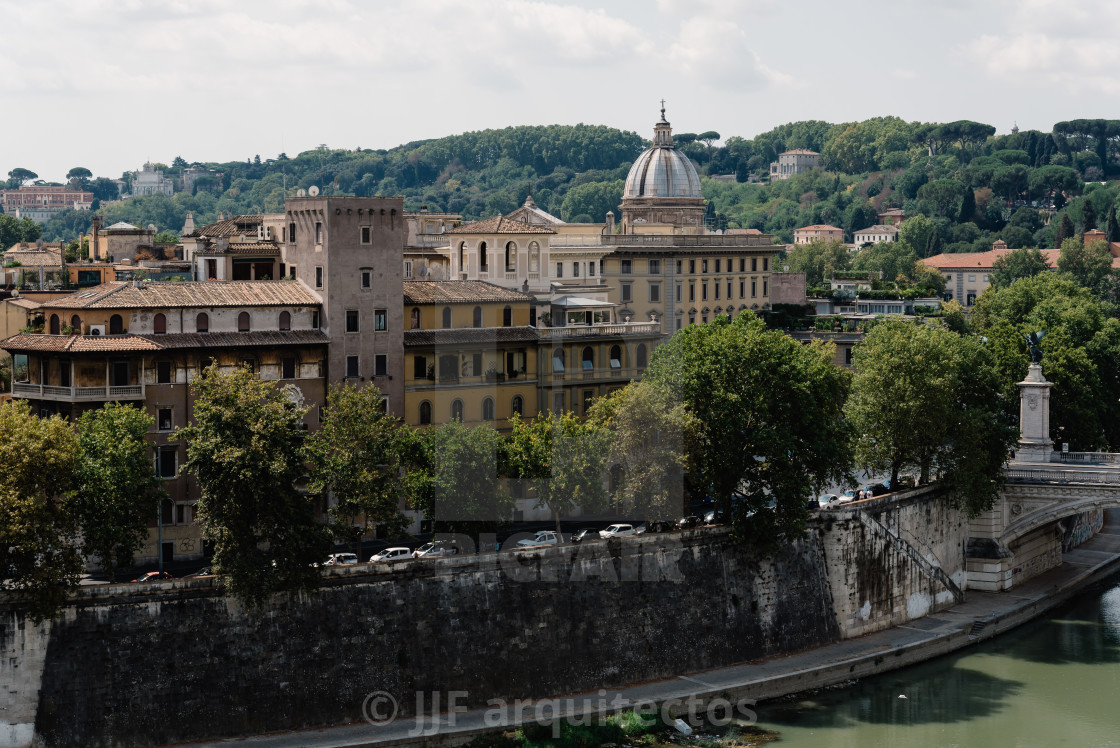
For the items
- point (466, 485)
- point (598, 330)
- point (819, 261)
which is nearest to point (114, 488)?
point (466, 485)

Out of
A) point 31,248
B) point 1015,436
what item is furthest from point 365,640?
point 31,248

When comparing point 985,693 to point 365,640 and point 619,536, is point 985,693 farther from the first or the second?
point 365,640

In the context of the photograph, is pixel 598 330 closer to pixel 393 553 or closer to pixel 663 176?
pixel 393 553

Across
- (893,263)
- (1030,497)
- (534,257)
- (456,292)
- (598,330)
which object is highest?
(893,263)

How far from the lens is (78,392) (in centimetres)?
4738

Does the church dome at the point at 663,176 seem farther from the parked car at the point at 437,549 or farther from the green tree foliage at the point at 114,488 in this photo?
the green tree foliage at the point at 114,488

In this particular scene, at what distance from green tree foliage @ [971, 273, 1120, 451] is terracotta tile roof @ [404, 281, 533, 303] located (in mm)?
18008

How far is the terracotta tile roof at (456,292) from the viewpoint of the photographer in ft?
180

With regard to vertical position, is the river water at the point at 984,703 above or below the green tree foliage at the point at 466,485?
below

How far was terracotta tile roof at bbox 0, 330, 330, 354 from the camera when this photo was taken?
4756cm

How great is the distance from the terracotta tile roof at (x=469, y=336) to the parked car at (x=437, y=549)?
30.7 ft

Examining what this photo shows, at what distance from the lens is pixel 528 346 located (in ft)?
188

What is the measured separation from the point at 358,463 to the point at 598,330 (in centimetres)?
1688

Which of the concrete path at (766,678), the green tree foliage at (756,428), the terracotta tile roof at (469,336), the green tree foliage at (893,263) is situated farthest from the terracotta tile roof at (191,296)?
the green tree foliage at (893,263)
